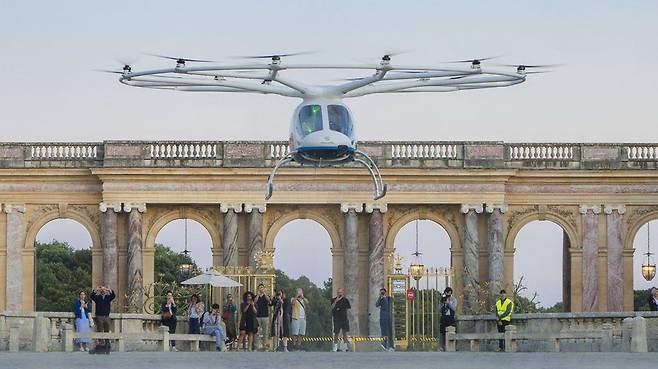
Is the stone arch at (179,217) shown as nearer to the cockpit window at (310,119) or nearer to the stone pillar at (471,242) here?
the stone pillar at (471,242)

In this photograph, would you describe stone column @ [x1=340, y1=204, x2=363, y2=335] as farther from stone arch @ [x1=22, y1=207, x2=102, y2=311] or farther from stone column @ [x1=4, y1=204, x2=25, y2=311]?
stone column @ [x1=4, y1=204, x2=25, y2=311]

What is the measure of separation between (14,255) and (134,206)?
14.5 ft

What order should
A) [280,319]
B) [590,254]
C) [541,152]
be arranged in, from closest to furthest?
[280,319] < [590,254] < [541,152]

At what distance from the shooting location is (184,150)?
73.8 meters

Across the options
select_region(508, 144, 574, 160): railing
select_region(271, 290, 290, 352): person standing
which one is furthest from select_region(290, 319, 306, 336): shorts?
select_region(508, 144, 574, 160): railing

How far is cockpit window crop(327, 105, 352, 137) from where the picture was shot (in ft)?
178

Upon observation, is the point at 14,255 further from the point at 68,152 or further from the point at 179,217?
the point at 179,217

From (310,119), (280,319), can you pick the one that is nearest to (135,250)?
(280,319)

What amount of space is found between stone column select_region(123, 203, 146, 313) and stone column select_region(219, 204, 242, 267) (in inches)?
109

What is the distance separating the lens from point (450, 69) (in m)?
52.8

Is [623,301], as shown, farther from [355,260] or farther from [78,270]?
[78,270]

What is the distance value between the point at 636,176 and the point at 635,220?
158 centimetres

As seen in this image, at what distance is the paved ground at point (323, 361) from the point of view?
41.0 metres

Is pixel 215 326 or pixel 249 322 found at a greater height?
pixel 249 322
